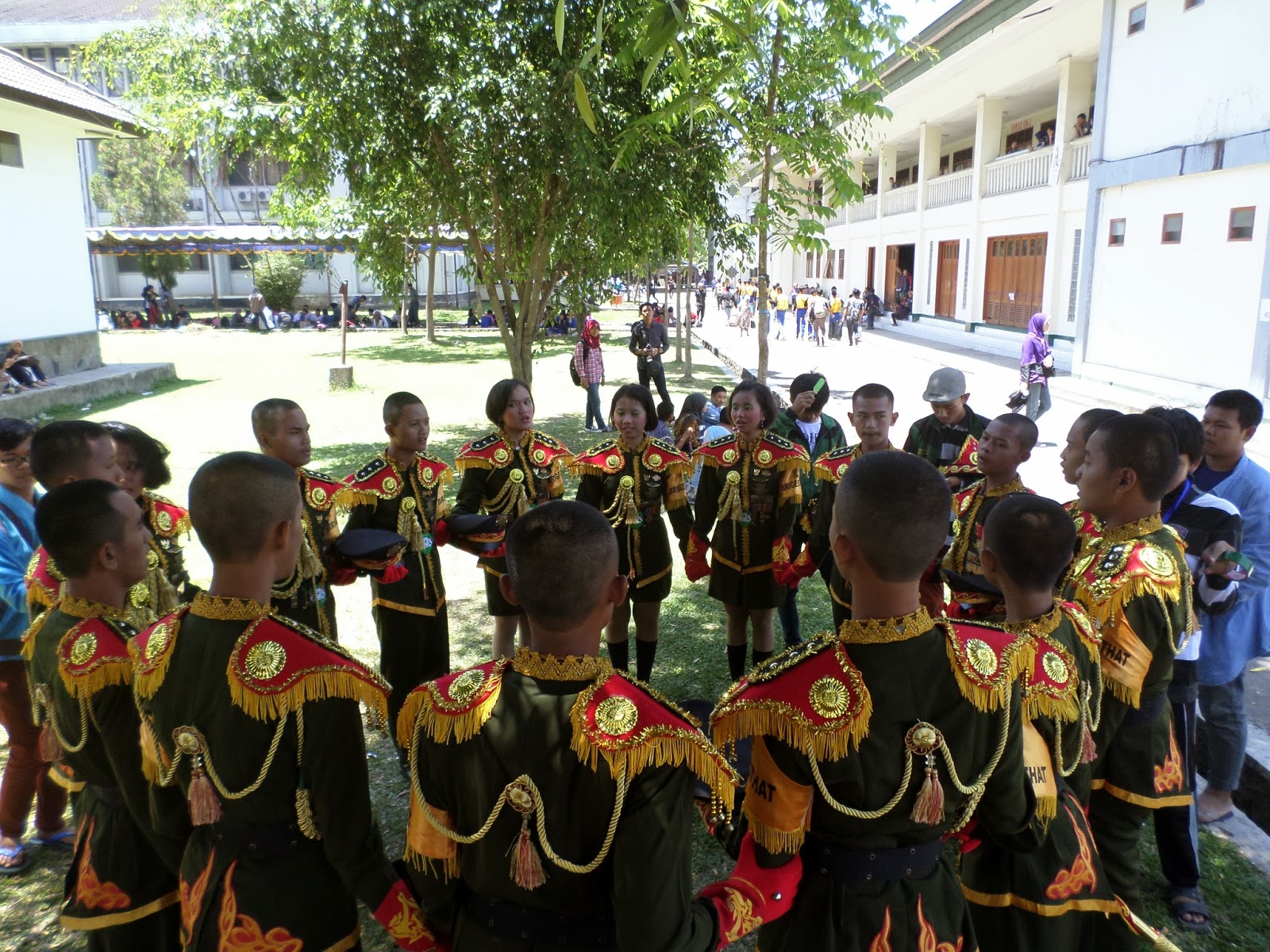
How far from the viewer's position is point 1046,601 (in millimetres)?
2406

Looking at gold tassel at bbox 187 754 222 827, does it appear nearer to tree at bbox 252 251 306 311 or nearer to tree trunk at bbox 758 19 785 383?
tree trunk at bbox 758 19 785 383

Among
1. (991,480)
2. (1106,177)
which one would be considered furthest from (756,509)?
(1106,177)

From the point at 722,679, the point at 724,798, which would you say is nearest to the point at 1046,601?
the point at 724,798

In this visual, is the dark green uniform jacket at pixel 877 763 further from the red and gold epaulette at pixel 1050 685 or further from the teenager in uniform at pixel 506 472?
the teenager in uniform at pixel 506 472

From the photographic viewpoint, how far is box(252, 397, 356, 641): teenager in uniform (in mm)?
3676

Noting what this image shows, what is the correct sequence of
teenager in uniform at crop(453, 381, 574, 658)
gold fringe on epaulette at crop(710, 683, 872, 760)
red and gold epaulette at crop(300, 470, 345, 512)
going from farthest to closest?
teenager in uniform at crop(453, 381, 574, 658) < red and gold epaulette at crop(300, 470, 345, 512) < gold fringe on epaulette at crop(710, 683, 872, 760)

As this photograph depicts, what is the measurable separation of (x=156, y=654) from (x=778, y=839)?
A: 4.98ft

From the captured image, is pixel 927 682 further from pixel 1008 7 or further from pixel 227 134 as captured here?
pixel 1008 7

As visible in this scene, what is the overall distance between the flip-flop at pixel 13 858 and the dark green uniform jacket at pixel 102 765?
1436mm

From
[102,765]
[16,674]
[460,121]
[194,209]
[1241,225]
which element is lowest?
[16,674]

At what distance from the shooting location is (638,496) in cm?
491

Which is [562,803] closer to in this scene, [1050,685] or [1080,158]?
[1050,685]

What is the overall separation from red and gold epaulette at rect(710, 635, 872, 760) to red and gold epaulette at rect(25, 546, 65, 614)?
2.22 meters

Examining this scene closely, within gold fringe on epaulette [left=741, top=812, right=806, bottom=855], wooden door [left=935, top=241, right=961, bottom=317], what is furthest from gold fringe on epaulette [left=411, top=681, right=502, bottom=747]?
wooden door [left=935, top=241, right=961, bottom=317]
